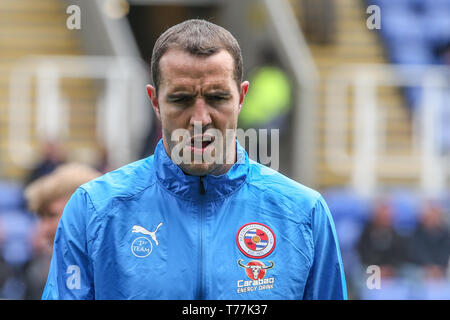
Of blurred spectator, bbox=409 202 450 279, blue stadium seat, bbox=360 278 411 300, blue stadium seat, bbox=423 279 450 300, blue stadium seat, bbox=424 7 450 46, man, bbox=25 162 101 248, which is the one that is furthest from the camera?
blue stadium seat, bbox=424 7 450 46

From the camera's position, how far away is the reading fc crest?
2652 mm

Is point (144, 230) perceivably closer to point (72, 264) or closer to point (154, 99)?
point (72, 264)

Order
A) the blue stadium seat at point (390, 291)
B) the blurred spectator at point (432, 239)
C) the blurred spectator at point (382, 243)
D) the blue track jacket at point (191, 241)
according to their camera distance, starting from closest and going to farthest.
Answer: the blue track jacket at point (191, 241)
the blue stadium seat at point (390, 291)
the blurred spectator at point (382, 243)
the blurred spectator at point (432, 239)

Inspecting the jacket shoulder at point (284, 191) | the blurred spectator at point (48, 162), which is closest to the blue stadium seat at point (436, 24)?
the blurred spectator at point (48, 162)

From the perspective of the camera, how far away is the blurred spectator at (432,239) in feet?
30.2

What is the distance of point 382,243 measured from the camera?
29.6 feet

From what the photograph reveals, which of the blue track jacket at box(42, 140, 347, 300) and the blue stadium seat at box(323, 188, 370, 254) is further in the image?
the blue stadium seat at box(323, 188, 370, 254)

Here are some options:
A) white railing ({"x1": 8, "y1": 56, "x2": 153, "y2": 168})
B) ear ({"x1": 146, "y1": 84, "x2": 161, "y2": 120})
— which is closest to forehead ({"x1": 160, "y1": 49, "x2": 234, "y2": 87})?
ear ({"x1": 146, "y1": 84, "x2": 161, "y2": 120})

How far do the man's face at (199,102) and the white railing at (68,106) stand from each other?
6.34 metres

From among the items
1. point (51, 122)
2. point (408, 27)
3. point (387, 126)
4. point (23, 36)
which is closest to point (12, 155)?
A: point (51, 122)

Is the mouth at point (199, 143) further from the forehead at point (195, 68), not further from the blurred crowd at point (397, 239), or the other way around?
the blurred crowd at point (397, 239)

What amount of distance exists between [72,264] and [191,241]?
348 millimetres

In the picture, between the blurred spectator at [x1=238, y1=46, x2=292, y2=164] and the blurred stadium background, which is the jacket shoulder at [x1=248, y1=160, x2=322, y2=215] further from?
the blurred spectator at [x1=238, y1=46, x2=292, y2=164]

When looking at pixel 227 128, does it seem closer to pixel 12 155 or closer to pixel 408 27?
pixel 12 155
